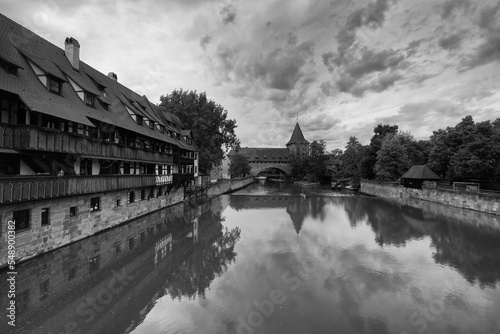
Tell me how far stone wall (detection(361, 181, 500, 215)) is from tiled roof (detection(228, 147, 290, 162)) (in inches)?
2161

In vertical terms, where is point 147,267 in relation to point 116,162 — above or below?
below

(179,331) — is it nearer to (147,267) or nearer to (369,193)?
(147,267)

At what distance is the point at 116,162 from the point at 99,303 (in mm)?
12626

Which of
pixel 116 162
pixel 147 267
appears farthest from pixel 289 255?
pixel 116 162

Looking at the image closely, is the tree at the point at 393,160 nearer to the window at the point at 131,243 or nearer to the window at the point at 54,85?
the window at the point at 131,243

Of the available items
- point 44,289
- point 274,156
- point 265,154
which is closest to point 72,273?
point 44,289

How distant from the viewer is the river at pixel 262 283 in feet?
26.2

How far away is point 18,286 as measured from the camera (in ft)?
31.0

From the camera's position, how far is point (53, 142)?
483 inches

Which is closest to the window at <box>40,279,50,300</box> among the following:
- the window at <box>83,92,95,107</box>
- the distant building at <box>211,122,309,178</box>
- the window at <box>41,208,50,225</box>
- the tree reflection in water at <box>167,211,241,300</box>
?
the window at <box>41,208,50,225</box>

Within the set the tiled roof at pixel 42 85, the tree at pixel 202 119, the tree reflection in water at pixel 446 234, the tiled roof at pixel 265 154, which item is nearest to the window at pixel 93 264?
the tiled roof at pixel 42 85

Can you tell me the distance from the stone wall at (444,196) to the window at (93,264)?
3349 centimetres

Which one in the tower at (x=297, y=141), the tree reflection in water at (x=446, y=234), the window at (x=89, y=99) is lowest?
the tree reflection in water at (x=446, y=234)

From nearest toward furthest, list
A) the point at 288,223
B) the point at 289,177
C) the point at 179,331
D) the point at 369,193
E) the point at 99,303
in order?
1. the point at 179,331
2. the point at 99,303
3. the point at 288,223
4. the point at 369,193
5. the point at 289,177
